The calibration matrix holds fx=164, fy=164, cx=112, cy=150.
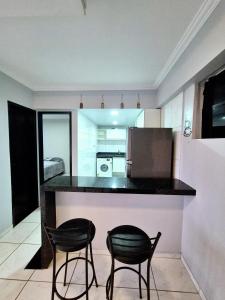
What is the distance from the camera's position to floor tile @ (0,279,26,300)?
1.53m

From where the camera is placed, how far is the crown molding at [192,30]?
4.05 ft

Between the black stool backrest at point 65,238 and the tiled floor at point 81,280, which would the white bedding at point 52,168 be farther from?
the black stool backrest at point 65,238

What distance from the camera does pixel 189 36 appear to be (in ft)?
5.25

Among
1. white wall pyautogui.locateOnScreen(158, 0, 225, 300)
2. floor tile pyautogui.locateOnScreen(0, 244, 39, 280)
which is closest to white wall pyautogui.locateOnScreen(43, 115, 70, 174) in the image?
floor tile pyautogui.locateOnScreen(0, 244, 39, 280)

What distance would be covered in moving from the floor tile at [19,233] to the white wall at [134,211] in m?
1.00

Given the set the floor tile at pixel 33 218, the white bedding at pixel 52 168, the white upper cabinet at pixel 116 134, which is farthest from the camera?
the white upper cabinet at pixel 116 134

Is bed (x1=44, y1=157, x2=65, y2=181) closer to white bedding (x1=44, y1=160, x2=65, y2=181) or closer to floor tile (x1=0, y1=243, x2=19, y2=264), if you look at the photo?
white bedding (x1=44, y1=160, x2=65, y2=181)

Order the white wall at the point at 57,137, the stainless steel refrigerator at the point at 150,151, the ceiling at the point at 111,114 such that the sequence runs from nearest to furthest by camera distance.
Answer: the stainless steel refrigerator at the point at 150,151
the ceiling at the point at 111,114
the white wall at the point at 57,137

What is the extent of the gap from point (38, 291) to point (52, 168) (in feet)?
12.2

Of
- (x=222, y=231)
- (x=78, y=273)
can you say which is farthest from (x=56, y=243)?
(x=222, y=231)

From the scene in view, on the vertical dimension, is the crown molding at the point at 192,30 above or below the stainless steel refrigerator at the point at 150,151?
above

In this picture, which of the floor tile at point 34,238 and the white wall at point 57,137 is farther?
the white wall at point 57,137

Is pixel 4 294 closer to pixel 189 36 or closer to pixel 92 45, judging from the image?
pixel 92 45

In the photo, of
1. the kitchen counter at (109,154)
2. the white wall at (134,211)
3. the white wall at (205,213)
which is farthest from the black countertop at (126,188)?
the kitchen counter at (109,154)
